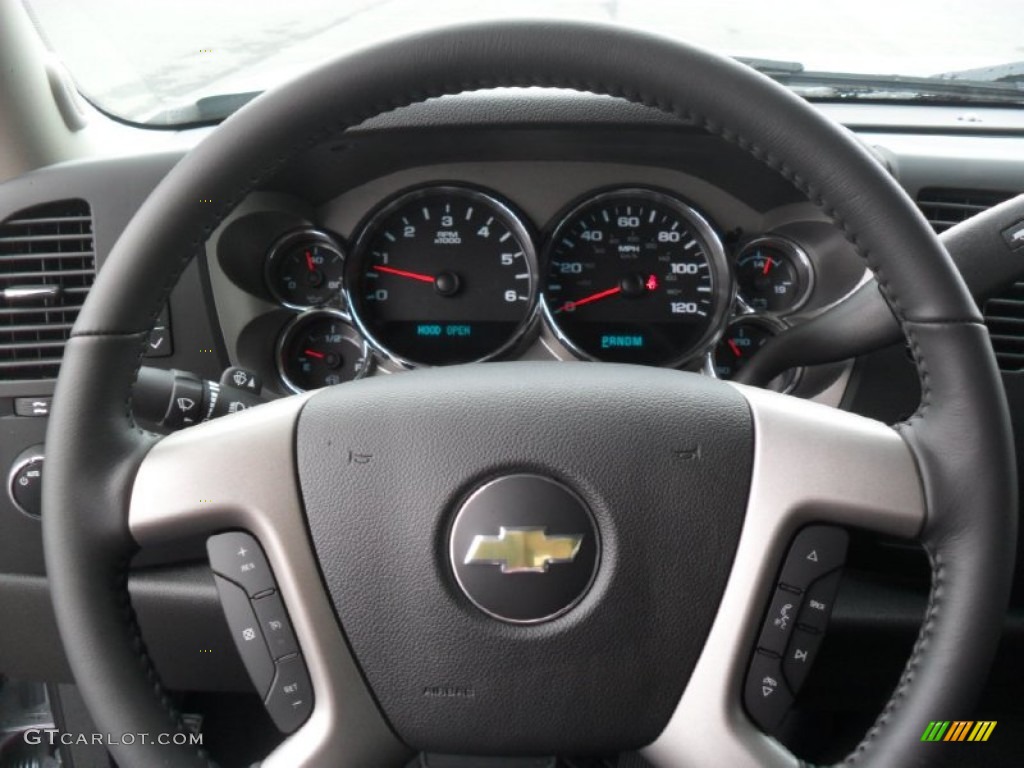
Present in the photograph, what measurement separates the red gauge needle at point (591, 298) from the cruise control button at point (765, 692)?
1.11 metres

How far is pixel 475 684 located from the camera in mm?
1040

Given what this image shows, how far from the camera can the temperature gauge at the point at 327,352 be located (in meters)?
2.05

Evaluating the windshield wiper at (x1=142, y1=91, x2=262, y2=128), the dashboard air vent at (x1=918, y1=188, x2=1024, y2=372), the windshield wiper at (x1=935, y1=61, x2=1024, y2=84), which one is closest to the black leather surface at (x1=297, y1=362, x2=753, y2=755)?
the dashboard air vent at (x1=918, y1=188, x2=1024, y2=372)

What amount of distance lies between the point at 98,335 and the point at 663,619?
0.61 meters

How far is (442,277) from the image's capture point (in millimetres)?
2033

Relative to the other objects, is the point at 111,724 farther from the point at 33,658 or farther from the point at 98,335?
the point at 33,658

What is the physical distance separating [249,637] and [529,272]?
113cm

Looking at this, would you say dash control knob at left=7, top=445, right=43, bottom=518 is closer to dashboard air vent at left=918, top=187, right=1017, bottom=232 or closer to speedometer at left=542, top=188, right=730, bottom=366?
speedometer at left=542, top=188, right=730, bottom=366

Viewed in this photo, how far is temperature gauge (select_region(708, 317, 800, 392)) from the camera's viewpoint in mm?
2020

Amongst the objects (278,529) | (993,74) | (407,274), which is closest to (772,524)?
(278,529)

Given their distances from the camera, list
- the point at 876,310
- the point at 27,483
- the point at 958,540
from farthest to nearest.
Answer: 1. the point at 27,483
2. the point at 876,310
3. the point at 958,540

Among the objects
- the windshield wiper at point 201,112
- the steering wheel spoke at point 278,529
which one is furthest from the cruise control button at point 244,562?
the windshield wiper at point 201,112

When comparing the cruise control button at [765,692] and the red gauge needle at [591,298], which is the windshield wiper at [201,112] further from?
the cruise control button at [765,692]

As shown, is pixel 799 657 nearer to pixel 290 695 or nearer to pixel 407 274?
pixel 290 695
